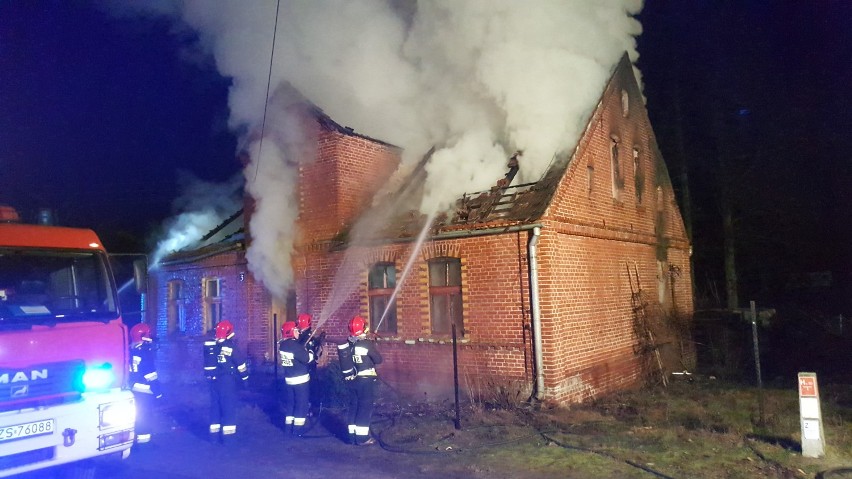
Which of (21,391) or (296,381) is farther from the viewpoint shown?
(296,381)

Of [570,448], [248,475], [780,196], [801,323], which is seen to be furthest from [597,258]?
[780,196]

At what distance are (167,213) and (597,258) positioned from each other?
24.2m

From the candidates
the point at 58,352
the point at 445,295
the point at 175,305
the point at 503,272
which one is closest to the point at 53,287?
the point at 58,352

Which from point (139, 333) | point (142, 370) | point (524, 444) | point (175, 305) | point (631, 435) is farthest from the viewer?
point (175, 305)

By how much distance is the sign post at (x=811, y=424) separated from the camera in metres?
6.54

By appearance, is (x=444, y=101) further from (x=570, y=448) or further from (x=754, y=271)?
(x=754, y=271)

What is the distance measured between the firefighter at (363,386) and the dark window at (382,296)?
328 cm

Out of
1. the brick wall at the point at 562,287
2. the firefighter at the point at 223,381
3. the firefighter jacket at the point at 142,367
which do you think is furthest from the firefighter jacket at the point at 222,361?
the brick wall at the point at 562,287

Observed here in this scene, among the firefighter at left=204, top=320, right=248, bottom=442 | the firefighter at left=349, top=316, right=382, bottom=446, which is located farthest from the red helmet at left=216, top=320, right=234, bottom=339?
the firefighter at left=349, top=316, right=382, bottom=446

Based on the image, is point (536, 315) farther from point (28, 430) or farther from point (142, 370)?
point (28, 430)

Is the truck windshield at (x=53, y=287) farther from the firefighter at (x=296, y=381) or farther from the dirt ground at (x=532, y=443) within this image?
the firefighter at (x=296, y=381)

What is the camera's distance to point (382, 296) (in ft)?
37.3

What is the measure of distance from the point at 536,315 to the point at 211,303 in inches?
359

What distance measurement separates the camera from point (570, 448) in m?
7.21
